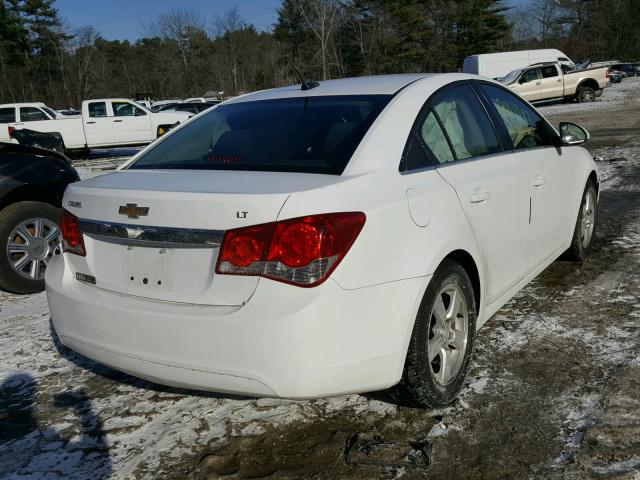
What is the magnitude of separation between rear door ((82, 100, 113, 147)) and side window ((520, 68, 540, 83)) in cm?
1730

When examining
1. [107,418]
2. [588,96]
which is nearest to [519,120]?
[107,418]

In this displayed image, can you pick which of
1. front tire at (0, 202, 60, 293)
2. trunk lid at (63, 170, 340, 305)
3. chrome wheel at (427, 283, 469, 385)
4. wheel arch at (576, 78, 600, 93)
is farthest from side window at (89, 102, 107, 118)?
wheel arch at (576, 78, 600, 93)

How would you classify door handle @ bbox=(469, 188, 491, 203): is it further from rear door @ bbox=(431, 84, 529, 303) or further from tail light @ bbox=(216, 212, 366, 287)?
tail light @ bbox=(216, 212, 366, 287)

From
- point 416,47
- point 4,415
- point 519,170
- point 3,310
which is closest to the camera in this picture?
point 4,415

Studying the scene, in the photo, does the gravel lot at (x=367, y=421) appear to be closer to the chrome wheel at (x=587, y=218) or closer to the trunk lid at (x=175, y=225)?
the trunk lid at (x=175, y=225)

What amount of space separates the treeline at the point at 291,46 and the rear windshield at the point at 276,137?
144ft

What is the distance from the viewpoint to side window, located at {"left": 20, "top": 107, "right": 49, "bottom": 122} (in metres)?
18.6

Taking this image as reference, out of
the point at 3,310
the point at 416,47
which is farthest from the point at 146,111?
the point at 416,47

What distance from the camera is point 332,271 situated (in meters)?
2.24

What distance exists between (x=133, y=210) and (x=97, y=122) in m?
18.3

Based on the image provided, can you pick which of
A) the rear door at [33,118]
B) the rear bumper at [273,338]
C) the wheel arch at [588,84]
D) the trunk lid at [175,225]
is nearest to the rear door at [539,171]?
the rear bumper at [273,338]

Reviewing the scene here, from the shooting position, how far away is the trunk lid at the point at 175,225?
228 centimetres

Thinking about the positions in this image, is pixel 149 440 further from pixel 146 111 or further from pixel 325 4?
pixel 325 4

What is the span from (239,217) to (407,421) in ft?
4.24
